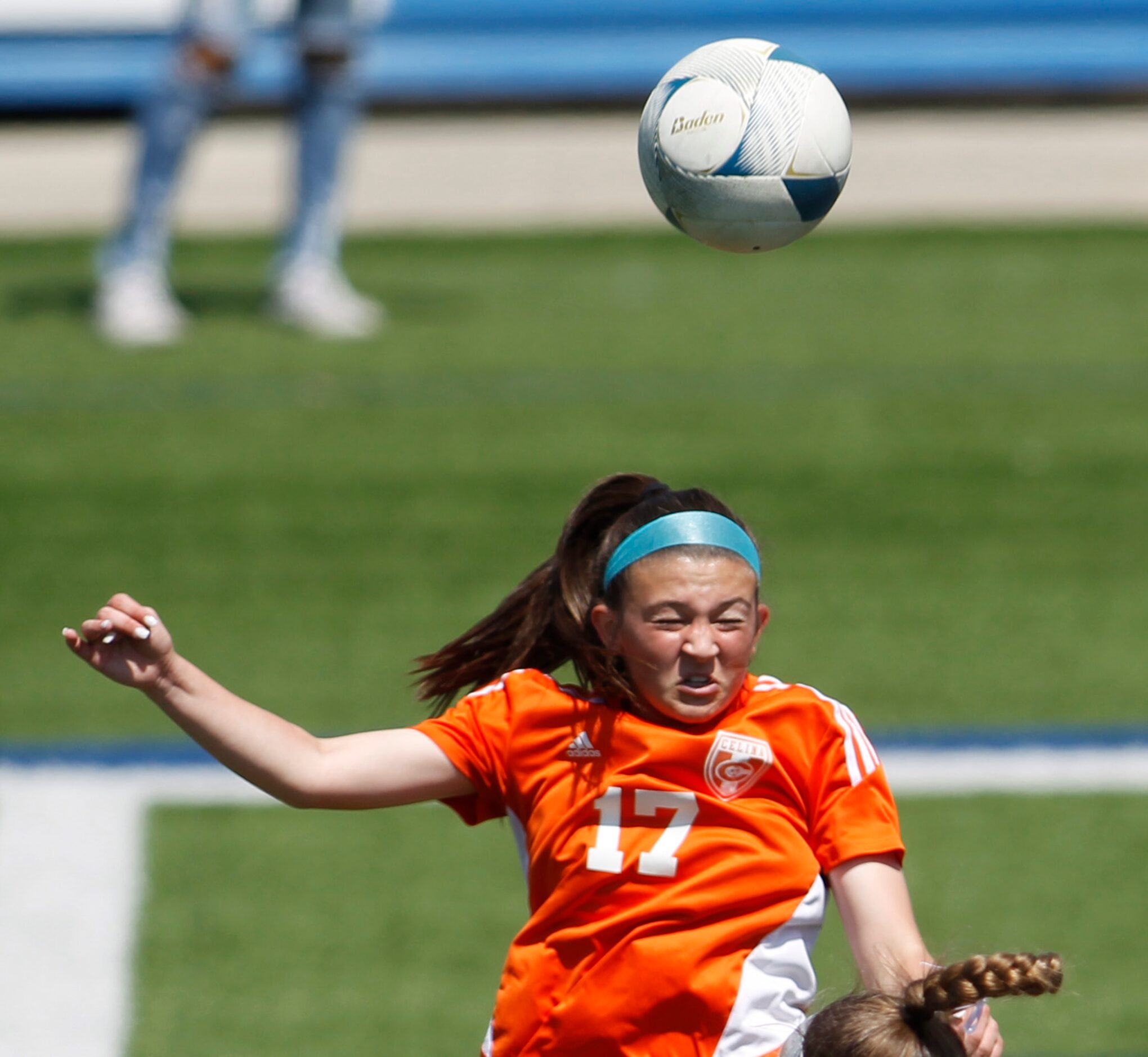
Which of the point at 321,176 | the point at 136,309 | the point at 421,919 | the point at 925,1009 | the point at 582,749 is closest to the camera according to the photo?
the point at 925,1009

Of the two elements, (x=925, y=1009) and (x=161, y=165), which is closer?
(x=925, y=1009)

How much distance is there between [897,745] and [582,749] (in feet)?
10.3

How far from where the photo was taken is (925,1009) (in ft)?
7.89

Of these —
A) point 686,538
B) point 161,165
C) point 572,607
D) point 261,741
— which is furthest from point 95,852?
point 161,165

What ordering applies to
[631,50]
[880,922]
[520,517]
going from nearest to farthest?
[880,922] → [520,517] → [631,50]

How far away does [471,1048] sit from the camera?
170 inches

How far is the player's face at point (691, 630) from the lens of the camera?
2.78 m

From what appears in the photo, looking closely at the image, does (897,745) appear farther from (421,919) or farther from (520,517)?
(520,517)

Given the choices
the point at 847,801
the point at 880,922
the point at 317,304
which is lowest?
the point at 880,922

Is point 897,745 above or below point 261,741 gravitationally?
above

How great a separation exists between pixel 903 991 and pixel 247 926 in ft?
8.84

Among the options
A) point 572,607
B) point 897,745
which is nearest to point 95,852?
point 897,745

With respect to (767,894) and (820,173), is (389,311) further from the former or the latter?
(767,894)

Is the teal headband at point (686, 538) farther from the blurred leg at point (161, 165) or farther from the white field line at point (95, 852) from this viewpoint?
the blurred leg at point (161, 165)
